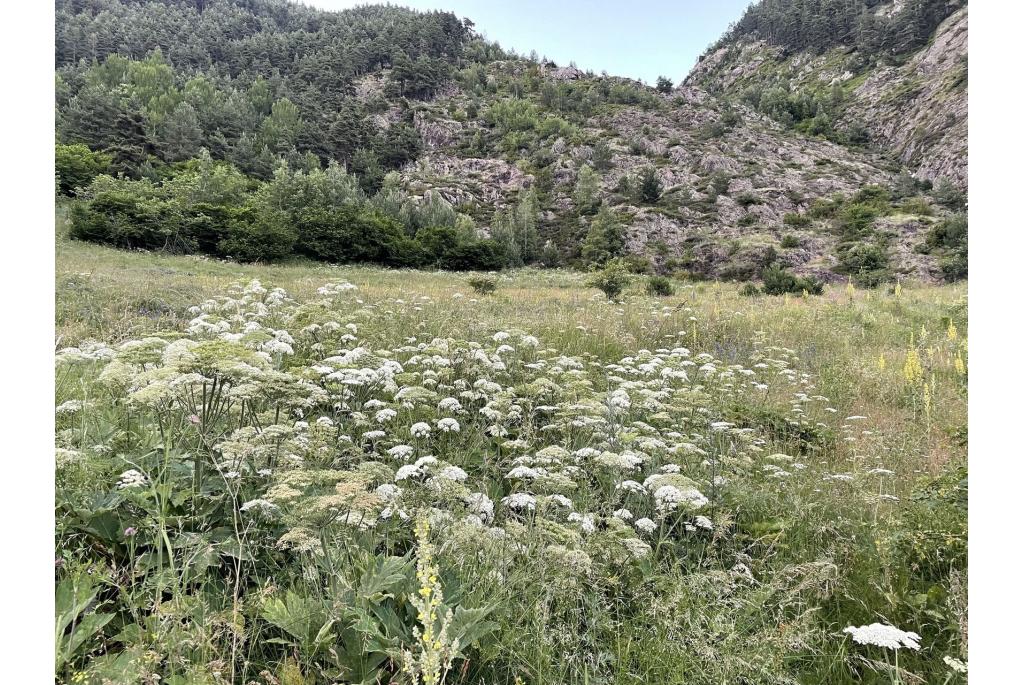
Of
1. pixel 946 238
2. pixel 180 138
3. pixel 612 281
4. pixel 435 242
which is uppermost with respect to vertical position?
pixel 180 138

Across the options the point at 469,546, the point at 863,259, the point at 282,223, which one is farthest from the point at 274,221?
the point at 863,259

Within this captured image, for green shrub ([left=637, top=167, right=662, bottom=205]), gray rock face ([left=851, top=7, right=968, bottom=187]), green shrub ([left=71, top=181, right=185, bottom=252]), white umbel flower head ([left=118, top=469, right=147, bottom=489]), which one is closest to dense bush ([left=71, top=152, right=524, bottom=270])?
green shrub ([left=71, top=181, right=185, bottom=252])

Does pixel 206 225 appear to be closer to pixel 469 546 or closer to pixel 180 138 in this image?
pixel 469 546

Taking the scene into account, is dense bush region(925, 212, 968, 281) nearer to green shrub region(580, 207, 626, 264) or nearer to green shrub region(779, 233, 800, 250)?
green shrub region(779, 233, 800, 250)

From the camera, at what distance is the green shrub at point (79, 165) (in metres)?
30.2

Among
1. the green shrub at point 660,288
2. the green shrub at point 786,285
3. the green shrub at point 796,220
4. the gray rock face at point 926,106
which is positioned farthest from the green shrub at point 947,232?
the green shrub at point 660,288

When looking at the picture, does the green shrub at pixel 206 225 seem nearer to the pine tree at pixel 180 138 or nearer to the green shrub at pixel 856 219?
the pine tree at pixel 180 138

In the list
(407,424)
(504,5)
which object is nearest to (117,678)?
(407,424)

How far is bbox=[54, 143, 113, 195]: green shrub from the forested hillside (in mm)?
294

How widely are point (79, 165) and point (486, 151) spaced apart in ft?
129

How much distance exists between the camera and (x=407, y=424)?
381 centimetres

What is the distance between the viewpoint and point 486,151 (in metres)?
60.2

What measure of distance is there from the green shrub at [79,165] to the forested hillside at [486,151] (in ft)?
0.96
